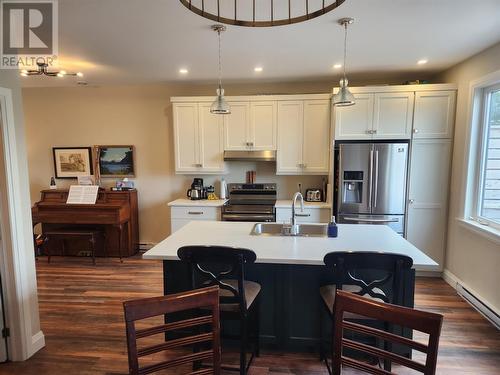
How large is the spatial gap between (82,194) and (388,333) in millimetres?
4417

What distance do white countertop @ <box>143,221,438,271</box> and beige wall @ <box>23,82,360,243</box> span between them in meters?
2.05

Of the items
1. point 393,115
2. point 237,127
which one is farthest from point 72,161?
point 393,115

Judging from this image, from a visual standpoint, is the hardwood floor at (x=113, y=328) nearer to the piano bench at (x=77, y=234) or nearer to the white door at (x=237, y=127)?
the piano bench at (x=77, y=234)

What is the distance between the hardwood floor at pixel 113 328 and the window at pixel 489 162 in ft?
3.14

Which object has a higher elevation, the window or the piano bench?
the window

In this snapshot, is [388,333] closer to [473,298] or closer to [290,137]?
[473,298]

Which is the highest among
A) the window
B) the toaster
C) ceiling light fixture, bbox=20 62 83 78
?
ceiling light fixture, bbox=20 62 83 78

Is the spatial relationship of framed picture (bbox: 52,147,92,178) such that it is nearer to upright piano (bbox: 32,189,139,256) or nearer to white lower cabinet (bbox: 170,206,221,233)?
upright piano (bbox: 32,189,139,256)

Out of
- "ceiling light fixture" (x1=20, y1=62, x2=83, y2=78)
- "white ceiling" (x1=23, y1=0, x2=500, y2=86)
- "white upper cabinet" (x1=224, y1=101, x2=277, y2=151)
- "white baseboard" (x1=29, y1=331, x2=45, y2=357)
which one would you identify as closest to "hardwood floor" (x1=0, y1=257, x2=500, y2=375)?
"white baseboard" (x1=29, y1=331, x2=45, y2=357)

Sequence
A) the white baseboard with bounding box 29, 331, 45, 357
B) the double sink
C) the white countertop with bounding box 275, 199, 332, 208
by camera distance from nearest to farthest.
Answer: the white baseboard with bounding box 29, 331, 45, 357 < the double sink < the white countertop with bounding box 275, 199, 332, 208

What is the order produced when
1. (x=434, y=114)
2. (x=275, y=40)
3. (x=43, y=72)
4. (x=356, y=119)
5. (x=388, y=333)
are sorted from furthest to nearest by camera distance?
(x=356, y=119)
(x=434, y=114)
(x=43, y=72)
(x=275, y=40)
(x=388, y=333)

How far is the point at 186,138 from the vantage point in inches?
173

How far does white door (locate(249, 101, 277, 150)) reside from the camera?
4.19 meters

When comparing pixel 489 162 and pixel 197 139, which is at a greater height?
pixel 197 139
